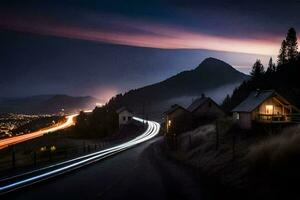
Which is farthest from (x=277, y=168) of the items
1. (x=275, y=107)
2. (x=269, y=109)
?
(x=275, y=107)

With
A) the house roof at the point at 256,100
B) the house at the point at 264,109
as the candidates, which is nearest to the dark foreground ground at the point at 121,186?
the house at the point at 264,109

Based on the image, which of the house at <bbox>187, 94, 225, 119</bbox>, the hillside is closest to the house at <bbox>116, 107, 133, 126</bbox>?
the hillside

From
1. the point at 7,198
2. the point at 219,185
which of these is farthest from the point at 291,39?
the point at 7,198

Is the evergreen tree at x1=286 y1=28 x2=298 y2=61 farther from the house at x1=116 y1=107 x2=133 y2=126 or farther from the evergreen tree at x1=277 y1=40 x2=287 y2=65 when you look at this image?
the house at x1=116 y1=107 x2=133 y2=126

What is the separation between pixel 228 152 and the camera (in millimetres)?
27500

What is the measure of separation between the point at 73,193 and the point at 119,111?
96879 mm

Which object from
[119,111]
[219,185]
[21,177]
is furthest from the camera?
[119,111]

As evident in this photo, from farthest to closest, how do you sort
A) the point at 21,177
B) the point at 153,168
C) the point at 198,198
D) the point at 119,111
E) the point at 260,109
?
the point at 119,111 → the point at 260,109 → the point at 153,168 → the point at 21,177 → the point at 198,198

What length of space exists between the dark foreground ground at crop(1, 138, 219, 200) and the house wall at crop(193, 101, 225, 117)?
4912cm

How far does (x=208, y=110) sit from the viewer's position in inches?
3145

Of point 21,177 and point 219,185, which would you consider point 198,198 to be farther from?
point 21,177

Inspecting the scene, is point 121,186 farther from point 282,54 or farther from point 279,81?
point 282,54

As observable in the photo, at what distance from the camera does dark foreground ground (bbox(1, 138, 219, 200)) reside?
18906 millimetres

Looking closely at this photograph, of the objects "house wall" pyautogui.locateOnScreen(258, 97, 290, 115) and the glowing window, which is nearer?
"house wall" pyautogui.locateOnScreen(258, 97, 290, 115)
